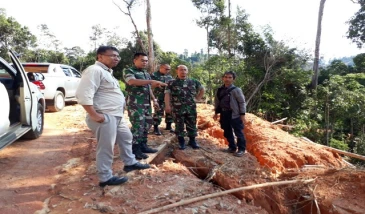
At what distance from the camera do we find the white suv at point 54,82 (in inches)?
300

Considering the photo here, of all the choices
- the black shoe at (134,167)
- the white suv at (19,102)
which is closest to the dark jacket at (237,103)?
the black shoe at (134,167)

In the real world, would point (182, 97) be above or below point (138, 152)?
above

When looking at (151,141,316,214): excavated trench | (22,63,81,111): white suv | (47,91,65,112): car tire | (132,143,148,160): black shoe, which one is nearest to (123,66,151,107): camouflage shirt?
(132,143,148,160): black shoe

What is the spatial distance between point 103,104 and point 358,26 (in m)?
23.4

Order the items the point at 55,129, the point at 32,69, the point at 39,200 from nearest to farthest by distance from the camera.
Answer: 1. the point at 39,200
2. the point at 55,129
3. the point at 32,69

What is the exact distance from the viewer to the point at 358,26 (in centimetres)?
2036

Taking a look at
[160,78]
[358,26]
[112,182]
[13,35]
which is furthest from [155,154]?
[13,35]

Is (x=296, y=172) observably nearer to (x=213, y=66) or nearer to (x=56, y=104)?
(x=56, y=104)

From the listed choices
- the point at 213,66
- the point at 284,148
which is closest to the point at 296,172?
the point at 284,148

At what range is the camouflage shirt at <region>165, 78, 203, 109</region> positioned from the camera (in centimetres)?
457

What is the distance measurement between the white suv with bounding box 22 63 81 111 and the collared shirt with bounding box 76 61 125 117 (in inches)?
215

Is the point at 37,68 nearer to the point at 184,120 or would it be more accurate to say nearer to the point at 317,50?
the point at 184,120

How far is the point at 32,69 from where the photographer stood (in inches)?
308

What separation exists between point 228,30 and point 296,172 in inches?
570
